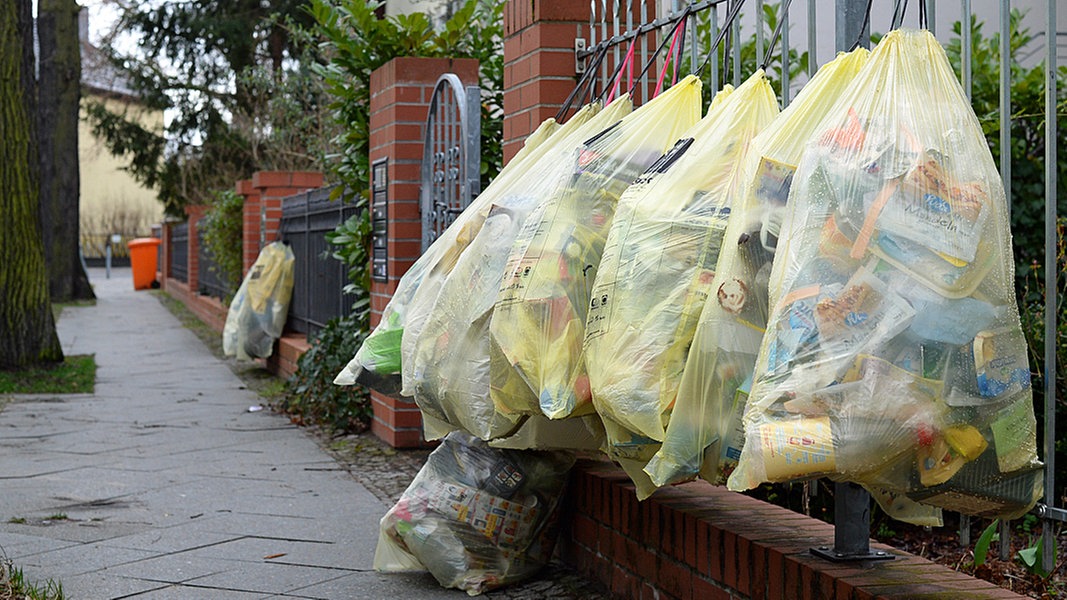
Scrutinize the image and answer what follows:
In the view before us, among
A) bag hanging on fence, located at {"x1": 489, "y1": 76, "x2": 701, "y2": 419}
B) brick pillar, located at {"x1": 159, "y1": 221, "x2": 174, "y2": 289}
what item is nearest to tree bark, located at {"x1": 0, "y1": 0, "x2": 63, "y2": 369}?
bag hanging on fence, located at {"x1": 489, "y1": 76, "x2": 701, "y2": 419}

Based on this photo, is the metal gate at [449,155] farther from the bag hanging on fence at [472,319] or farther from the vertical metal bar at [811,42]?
the vertical metal bar at [811,42]

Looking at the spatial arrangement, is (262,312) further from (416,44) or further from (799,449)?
(799,449)

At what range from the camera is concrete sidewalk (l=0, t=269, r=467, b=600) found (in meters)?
4.34

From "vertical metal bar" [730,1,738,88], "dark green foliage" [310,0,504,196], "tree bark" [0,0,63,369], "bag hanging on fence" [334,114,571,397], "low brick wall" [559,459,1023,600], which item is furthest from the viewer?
"tree bark" [0,0,63,369]

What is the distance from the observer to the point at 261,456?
693 centimetres

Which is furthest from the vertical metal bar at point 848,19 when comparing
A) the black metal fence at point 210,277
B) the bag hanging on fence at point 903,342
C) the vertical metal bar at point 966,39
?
the black metal fence at point 210,277

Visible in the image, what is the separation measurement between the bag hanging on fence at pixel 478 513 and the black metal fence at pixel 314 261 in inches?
177

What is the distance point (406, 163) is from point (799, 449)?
16.5 feet

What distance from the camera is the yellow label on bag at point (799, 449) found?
2.20 metres

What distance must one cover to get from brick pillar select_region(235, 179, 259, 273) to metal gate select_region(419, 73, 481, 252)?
6.61 meters

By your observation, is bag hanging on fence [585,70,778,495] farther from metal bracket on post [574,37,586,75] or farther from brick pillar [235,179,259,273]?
brick pillar [235,179,259,273]

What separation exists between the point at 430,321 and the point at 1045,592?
5.92 ft

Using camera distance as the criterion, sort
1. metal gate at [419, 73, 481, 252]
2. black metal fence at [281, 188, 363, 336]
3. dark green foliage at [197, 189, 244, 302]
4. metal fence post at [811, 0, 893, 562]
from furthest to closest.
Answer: dark green foliage at [197, 189, 244, 302] < black metal fence at [281, 188, 363, 336] < metal gate at [419, 73, 481, 252] < metal fence post at [811, 0, 893, 562]

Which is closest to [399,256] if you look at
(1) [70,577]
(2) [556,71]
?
(2) [556,71]
